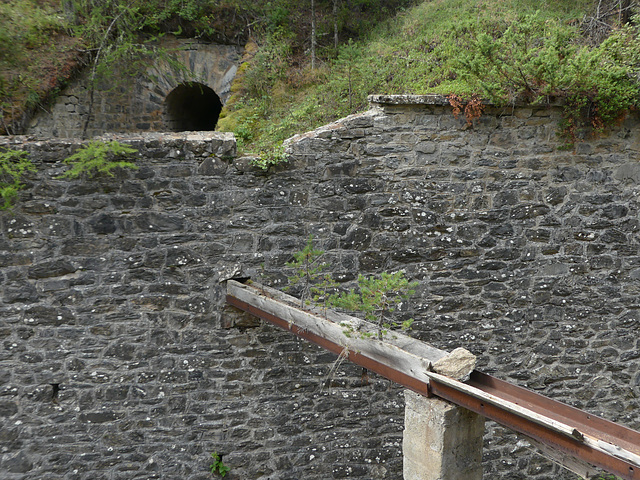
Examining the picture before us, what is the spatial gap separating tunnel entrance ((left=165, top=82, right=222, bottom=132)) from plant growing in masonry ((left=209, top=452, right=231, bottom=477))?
544 cm

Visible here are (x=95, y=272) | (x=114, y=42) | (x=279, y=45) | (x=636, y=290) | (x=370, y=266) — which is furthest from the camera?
(x=279, y=45)

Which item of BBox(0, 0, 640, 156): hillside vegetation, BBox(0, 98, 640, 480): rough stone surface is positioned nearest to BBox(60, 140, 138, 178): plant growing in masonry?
BBox(0, 98, 640, 480): rough stone surface

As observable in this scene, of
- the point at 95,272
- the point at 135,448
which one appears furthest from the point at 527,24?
the point at 135,448

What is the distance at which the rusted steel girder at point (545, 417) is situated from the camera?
2232mm

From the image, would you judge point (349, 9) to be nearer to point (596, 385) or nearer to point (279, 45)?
point (279, 45)

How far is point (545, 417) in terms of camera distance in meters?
2.40

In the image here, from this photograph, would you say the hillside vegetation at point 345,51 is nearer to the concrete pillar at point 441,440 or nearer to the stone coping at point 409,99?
the stone coping at point 409,99

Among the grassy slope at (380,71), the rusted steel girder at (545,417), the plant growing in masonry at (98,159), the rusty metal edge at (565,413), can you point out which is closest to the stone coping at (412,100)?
the grassy slope at (380,71)

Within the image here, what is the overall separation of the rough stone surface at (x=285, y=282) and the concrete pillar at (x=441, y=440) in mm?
1972

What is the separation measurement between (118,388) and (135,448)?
0.61m

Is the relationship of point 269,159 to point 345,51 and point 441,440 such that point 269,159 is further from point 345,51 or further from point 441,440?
point 345,51

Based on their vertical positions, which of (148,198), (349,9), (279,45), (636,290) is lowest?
(636,290)

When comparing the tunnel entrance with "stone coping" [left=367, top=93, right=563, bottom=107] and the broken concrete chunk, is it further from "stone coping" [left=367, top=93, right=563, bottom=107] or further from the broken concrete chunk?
the broken concrete chunk

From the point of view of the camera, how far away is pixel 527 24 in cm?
473
